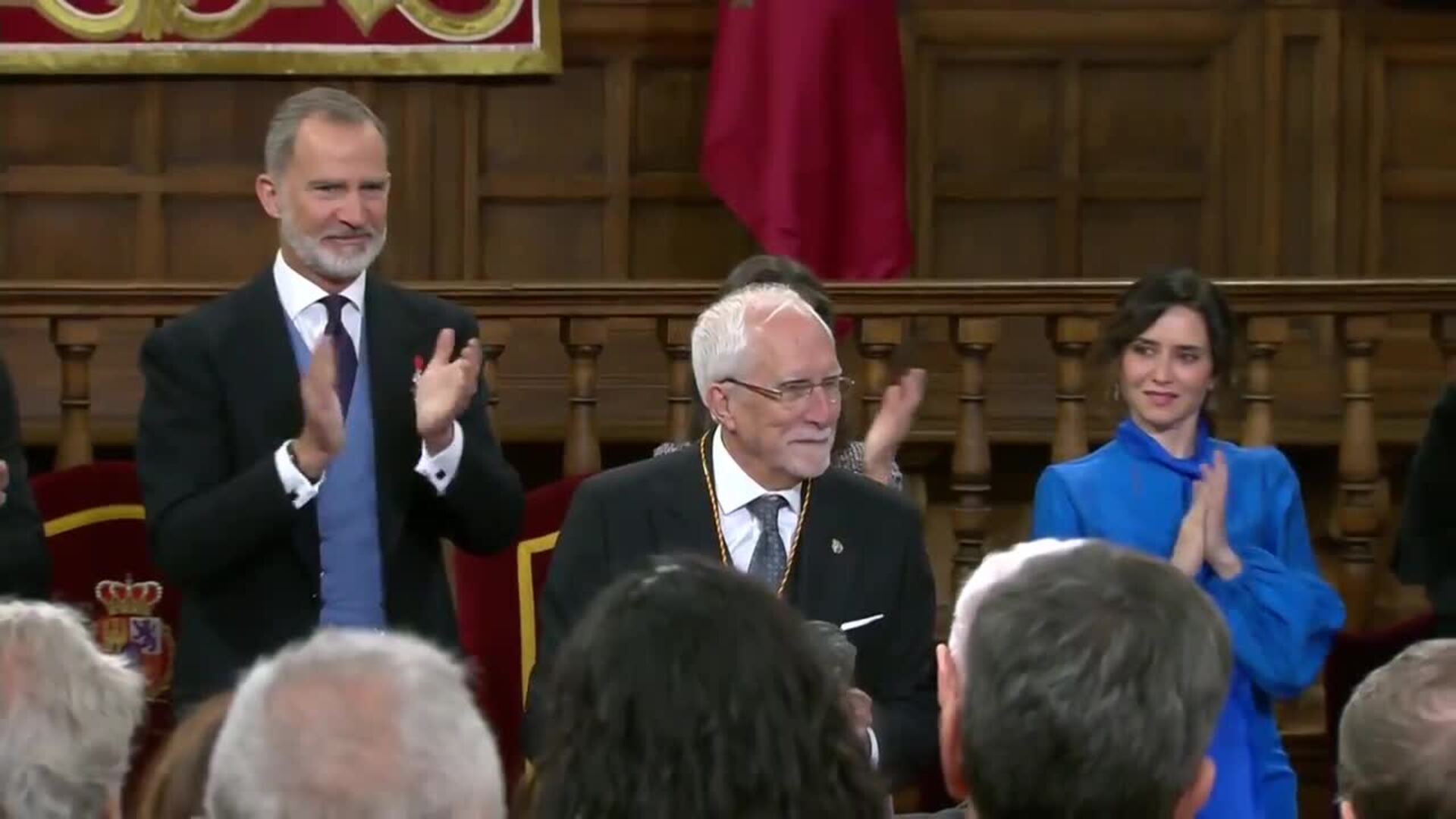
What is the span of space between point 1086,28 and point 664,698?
4.70 m

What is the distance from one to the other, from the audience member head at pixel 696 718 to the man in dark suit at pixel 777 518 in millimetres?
1569

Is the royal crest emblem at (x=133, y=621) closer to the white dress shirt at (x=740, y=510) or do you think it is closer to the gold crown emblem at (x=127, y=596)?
the gold crown emblem at (x=127, y=596)

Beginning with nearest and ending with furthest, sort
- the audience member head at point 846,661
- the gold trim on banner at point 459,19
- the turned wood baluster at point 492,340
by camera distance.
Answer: the audience member head at point 846,661
the turned wood baluster at point 492,340
the gold trim on banner at point 459,19

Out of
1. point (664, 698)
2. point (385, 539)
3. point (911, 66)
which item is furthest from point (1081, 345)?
point (664, 698)

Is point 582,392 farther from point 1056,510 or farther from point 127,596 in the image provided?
point 1056,510

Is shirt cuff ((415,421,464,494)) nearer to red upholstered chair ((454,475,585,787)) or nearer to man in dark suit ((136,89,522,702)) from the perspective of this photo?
man in dark suit ((136,89,522,702))

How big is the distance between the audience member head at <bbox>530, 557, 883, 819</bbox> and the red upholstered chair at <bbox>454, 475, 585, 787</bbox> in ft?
7.74

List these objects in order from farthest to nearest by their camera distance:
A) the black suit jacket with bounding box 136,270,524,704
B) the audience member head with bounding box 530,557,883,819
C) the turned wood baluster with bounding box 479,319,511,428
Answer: the turned wood baluster with bounding box 479,319,511,428, the black suit jacket with bounding box 136,270,524,704, the audience member head with bounding box 530,557,883,819

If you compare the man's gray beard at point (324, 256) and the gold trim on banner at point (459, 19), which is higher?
the gold trim on banner at point (459, 19)

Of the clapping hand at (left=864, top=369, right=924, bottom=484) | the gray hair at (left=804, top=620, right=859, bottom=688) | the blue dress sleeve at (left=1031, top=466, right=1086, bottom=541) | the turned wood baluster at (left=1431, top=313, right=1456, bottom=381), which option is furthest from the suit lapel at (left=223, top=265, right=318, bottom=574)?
the turned wood baluster at (left=1431, top=313, right=1456, bottom=381)

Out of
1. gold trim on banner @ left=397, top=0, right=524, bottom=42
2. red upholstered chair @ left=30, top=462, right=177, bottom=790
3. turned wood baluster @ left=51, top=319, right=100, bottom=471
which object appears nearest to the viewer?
red upholstered chair @ left=30, top=462, right=177, bottom=790

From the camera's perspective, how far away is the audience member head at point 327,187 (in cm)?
360

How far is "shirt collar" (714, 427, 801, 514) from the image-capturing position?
11.3 feet

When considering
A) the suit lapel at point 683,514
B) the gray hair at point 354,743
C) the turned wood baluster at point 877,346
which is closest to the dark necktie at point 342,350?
the suit lapel at point 683,514
